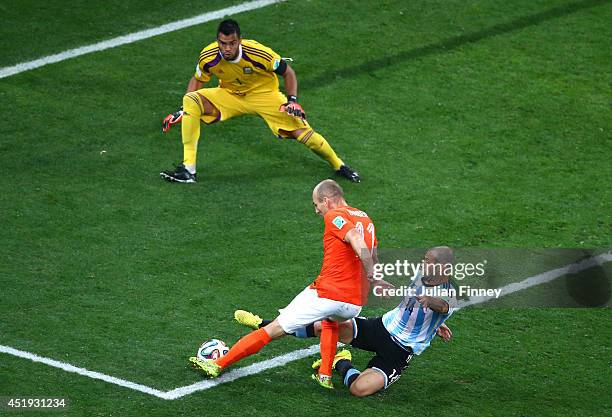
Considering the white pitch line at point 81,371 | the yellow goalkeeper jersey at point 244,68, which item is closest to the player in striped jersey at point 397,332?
the white pitch line at point 81,371

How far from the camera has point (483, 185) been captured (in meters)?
13.2

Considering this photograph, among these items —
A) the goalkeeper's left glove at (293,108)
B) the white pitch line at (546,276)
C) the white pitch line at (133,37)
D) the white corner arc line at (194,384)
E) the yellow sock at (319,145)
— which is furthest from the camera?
the white pitch line at (133,37)

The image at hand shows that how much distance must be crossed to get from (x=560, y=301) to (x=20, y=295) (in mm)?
5081

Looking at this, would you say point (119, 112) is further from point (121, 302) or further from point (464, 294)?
point (464, 294)

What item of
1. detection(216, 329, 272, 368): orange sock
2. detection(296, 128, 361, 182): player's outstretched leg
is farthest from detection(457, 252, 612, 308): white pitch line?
detection(296, 128, 361, 182): player's outstretched leg

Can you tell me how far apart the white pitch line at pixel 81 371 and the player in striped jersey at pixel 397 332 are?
1354 millimetres

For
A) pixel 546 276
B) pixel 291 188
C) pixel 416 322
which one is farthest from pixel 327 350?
pixel 291 188

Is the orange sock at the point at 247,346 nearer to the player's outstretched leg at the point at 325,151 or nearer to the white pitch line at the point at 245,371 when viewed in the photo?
the white pitch line at the point at 245,371

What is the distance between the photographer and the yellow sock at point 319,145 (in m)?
13.3

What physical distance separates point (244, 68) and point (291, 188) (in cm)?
146

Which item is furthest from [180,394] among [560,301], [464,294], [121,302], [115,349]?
[560,301]

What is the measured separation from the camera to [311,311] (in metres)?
9.17

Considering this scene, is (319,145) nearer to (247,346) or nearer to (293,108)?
(293,108)

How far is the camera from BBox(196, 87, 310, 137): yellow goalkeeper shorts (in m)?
13.3
